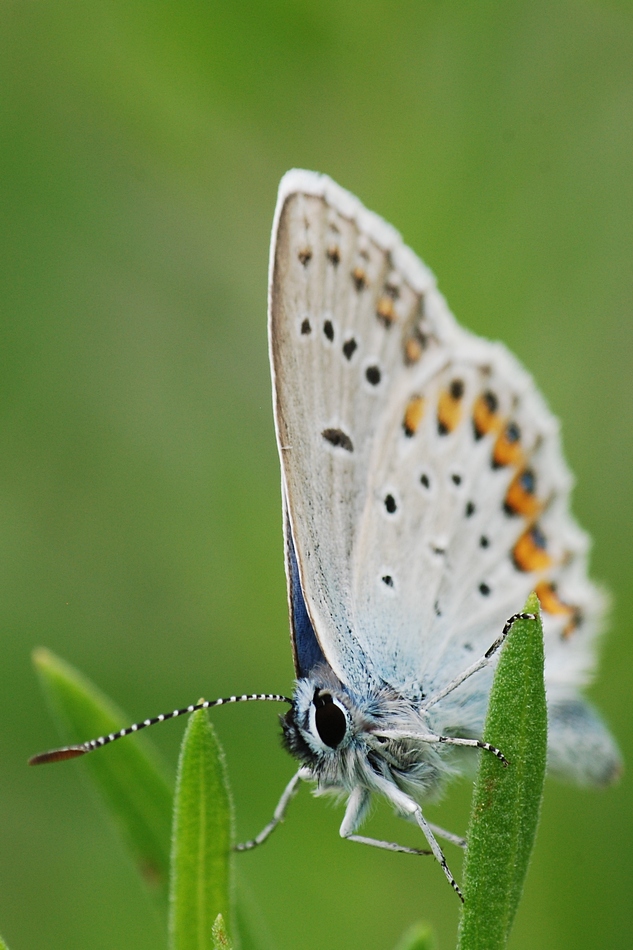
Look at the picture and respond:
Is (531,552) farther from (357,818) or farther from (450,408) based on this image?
(357,818)

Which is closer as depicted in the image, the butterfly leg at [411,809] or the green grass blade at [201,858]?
the green grass blade at [201,858]

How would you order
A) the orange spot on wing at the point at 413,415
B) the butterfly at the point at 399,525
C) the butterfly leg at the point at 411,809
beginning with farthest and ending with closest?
the orange spot on wing at the point at 413,415
the butterfly at the point at 399,525
the butterfly leg at the point at 411,809

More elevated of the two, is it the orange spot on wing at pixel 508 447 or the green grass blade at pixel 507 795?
the orange spot on wing at pixel 508 447

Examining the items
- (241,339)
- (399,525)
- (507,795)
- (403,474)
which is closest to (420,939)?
(507,795)

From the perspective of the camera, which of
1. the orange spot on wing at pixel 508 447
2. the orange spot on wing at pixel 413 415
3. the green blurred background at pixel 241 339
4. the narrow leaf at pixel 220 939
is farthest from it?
the orange spot on wing at pixel 508 447

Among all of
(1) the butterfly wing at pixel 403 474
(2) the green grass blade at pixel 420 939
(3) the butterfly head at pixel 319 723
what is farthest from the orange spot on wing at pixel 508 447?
(2) the green grass blade at pixel 420 939

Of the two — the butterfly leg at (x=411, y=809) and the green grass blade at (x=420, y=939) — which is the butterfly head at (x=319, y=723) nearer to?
the butterfly leg at (x=411, y=809)

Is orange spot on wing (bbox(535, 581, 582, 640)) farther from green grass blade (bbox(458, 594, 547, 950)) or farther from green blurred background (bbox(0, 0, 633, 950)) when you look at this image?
green grass blade (bbox(458, 594, 547, 950))
